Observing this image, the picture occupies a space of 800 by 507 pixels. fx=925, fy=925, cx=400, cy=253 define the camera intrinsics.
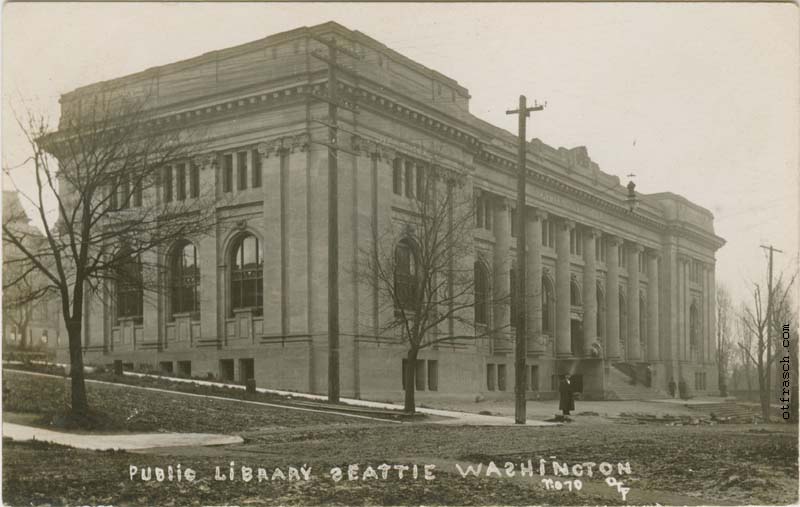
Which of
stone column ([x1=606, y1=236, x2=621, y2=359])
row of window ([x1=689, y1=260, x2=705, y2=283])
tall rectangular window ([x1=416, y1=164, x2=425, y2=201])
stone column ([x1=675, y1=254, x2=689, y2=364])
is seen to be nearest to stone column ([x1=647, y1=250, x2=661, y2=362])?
stone column ([x1=675, y1=254, x2=689, y2=364])

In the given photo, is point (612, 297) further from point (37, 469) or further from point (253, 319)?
point (37, 469)

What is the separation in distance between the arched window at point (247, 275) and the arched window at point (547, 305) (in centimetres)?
2513

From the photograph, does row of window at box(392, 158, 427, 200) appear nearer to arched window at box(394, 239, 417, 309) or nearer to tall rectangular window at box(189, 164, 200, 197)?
arched window at box(394, 239, 417, 309)

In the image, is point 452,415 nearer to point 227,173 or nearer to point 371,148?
point 371,148

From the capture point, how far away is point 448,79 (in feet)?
145

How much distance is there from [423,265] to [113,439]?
15.6 m

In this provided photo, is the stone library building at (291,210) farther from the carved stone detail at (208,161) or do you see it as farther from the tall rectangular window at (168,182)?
the tall rectangular window at (168,182)

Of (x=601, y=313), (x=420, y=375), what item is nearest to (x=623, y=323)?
(x=601, y=313)

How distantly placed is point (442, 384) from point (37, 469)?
29.2m

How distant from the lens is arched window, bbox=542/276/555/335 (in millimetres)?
59256

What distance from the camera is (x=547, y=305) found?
6016cm

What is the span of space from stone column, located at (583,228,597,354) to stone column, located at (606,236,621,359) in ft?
11.7

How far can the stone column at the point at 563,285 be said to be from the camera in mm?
60188

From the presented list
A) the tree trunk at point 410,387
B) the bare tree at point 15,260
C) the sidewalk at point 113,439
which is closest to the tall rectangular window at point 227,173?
the tree trunk at point 410,387
